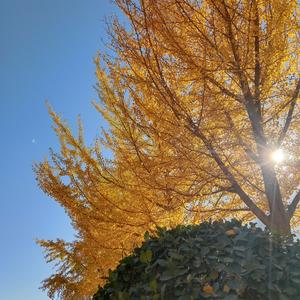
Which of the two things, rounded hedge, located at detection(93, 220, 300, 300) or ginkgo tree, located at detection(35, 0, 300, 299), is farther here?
ginkgo tree, located at detection(35, 0, 300, 299)

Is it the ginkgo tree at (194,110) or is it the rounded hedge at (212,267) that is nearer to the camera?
the rounded hedge at (212,267)

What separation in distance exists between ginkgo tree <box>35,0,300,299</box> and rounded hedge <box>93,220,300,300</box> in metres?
1.35

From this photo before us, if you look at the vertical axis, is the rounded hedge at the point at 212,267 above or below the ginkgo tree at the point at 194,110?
below

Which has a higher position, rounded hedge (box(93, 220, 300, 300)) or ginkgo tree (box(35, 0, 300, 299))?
ginkgo tree (box(35, 0, 300, 299))

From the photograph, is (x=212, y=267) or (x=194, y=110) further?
(x=194, y=110)

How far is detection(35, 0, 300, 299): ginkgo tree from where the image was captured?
4.61 m

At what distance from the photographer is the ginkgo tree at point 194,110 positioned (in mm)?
4605

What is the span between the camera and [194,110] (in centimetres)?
509

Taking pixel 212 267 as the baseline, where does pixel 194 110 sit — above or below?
above

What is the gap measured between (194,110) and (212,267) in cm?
286

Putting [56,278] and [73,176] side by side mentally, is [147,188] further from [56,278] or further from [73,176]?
[56,278]

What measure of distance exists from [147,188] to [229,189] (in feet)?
3.43

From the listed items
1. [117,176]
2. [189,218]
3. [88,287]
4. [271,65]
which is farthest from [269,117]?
[88,287]

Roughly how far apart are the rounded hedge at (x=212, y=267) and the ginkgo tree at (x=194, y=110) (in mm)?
1354
